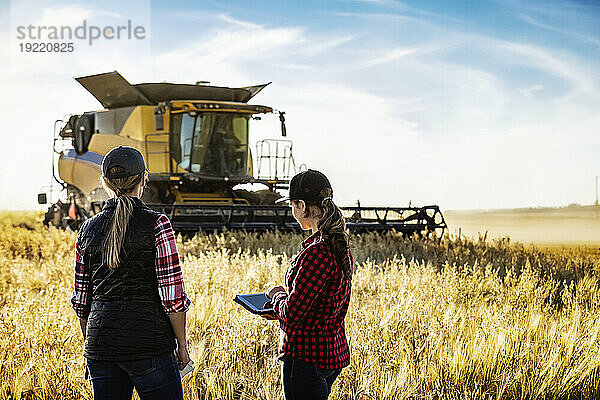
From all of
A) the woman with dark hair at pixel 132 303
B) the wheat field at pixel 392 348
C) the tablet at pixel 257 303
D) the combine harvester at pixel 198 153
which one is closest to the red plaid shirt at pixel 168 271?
the woman with dark hair at pixel 132 303

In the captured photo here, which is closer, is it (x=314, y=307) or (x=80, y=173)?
(x=314, y=307)

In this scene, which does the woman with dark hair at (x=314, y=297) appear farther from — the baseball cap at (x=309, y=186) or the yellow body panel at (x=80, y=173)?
the yellow body panel at (x=80, y=173)

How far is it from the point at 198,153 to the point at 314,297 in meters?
11.5

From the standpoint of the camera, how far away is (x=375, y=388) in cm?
388

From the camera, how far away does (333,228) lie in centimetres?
269

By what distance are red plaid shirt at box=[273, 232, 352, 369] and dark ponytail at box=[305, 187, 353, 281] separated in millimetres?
29

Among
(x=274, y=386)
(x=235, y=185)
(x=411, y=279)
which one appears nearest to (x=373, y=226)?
(x=235, y=185)

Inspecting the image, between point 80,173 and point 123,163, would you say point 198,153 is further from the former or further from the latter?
point 123,163

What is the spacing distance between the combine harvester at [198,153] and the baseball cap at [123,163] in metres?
9.26

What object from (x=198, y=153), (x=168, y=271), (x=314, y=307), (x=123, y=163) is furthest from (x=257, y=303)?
(x=198, y=153)

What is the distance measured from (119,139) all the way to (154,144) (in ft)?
4.56

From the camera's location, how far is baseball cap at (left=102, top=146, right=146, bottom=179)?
2.75 metres

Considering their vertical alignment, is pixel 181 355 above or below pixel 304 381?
above

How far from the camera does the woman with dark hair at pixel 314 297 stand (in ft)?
8.71
